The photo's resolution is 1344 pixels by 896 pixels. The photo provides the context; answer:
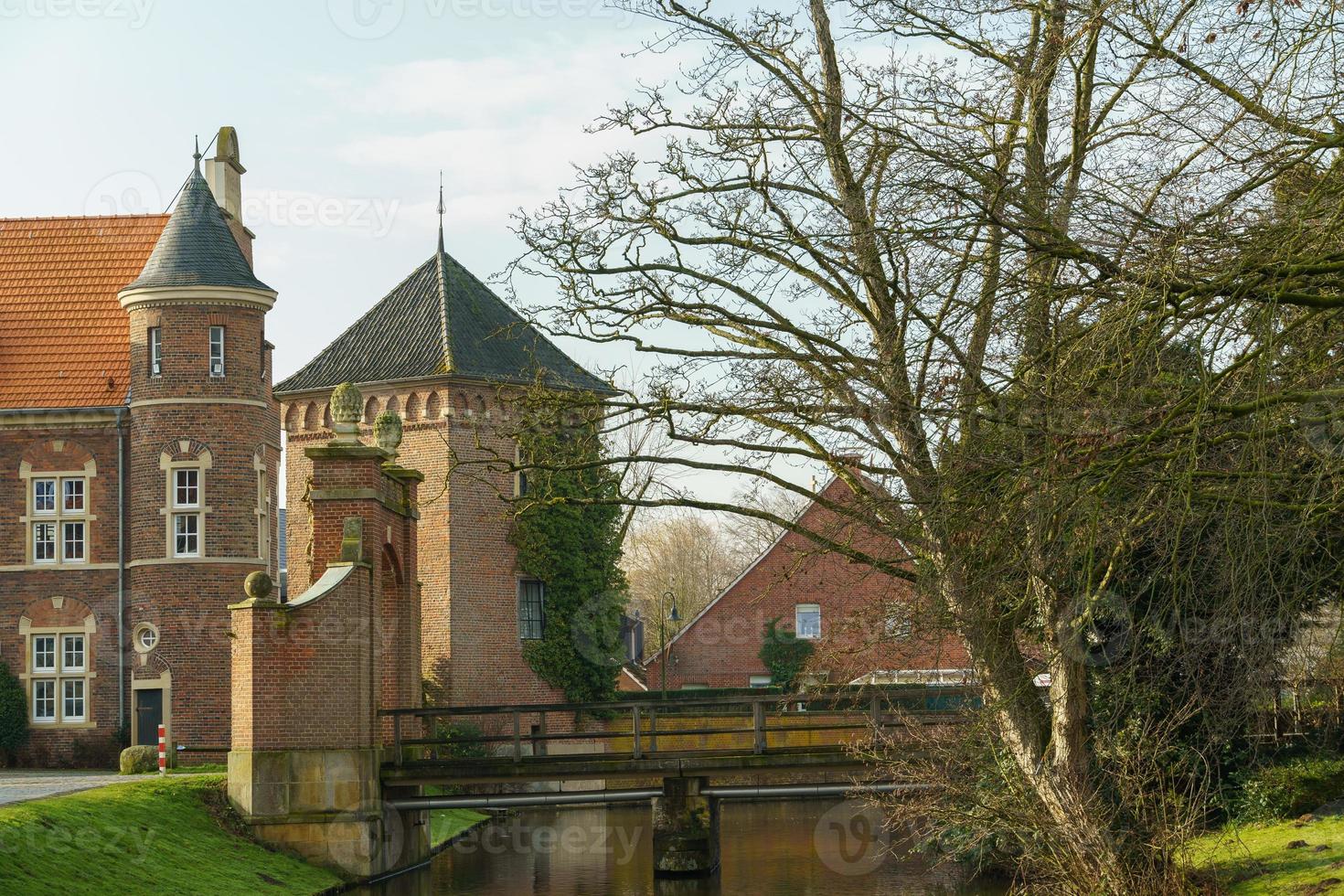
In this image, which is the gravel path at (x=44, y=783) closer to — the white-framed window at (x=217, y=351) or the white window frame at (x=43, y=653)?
the white window frame at (x=43, y=653)

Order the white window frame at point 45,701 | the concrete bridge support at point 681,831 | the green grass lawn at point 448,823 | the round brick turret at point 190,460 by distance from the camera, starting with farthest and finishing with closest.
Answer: the white window frame at point 45,701 → the round brick turret at point 190,460 → the green grass lawn at point 448,823 → the concrete bridge support at point 681,831

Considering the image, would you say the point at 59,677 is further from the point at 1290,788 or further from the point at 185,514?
the point at 1290,788

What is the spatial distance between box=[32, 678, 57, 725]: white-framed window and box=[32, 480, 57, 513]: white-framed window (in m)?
3.44

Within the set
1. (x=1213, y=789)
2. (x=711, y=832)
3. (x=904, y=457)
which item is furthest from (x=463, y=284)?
(x=904, y=457)

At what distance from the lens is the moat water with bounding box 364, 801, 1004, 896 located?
2003cm

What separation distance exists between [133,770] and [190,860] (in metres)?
7.71

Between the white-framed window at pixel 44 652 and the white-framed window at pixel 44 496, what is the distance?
8.34 ft

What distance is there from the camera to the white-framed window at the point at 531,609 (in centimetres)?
3275

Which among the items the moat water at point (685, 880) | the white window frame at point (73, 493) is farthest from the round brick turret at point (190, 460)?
the moat water at point (685, 880)

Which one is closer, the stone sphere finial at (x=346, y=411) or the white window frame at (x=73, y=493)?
the stone sphere finial at (x=346, y=411)

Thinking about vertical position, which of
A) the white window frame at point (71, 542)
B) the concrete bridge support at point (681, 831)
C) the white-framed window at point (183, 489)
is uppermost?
the white-framed window at point (183, 489)

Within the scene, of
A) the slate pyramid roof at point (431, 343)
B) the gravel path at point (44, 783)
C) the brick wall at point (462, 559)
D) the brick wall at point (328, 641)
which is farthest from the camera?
the slate pyramid roof at point (431, 343)

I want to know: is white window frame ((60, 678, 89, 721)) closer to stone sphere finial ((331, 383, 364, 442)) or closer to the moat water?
the moat water

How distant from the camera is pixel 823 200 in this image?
12.9 m
